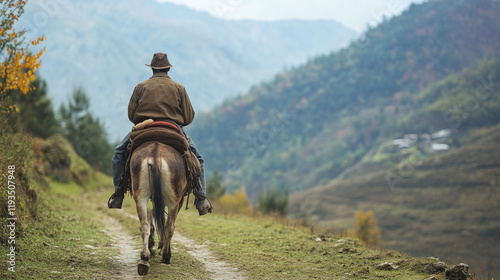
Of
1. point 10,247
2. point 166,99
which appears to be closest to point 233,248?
point 166,99

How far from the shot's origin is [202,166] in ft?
29.1

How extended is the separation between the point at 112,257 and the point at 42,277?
198 centimetres

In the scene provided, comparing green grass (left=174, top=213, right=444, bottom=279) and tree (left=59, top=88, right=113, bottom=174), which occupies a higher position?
tree (left=59, top=88, right=113, bottom=174)

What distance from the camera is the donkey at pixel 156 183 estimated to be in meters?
7.28

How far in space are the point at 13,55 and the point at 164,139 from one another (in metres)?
4.50

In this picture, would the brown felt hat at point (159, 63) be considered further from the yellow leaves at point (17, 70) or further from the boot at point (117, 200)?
the yellow leaves at point (17, 70)

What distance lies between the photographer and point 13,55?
10078 mm

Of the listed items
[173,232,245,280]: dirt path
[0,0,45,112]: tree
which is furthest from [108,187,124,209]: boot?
[0,0,45,112]: tree

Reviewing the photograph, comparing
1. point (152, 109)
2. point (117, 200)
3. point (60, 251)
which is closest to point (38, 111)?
point (60, 251)

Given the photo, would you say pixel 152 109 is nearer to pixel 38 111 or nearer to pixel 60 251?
pixel 60 251

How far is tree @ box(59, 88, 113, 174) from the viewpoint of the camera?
153 ft

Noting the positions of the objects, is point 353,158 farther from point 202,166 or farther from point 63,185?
point 202,166

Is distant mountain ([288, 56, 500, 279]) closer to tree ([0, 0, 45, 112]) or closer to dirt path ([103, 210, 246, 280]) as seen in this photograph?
dirt path ([103, 210, 246, 280])

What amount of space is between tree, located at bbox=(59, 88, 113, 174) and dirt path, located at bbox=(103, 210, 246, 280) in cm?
3542
